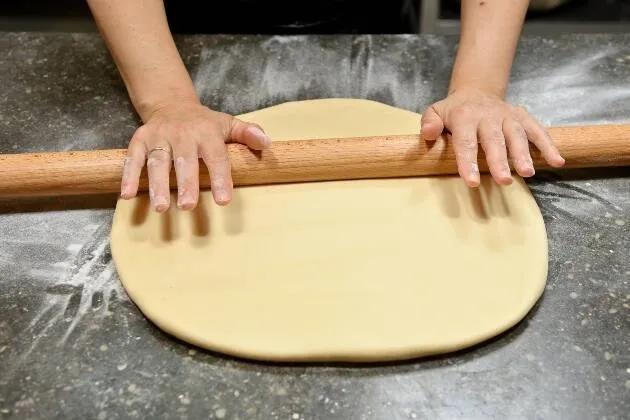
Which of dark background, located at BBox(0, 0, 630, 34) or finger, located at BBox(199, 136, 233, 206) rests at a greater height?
finger, located at BBox(199, 136, 233, 206)

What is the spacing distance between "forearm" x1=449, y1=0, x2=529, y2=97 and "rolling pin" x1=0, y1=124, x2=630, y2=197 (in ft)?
0.62

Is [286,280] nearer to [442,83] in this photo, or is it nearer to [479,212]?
[479,212]

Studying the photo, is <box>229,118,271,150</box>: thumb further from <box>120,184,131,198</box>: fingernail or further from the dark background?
the dark background

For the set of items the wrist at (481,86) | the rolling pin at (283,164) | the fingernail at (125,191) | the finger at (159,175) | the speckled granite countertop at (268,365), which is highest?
the finger at (159,175)

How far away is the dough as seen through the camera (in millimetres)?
915

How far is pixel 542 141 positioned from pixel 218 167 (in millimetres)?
524

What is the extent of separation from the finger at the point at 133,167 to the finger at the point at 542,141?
621 mm

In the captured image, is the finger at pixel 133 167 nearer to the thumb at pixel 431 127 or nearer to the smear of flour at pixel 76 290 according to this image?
the smear of flour at pixel 76 290

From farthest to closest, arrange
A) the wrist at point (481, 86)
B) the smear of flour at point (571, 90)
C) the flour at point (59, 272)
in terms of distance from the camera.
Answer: the smear of flour at point (571, 90) < the wrist at point (481, 86) < the flour at point (59, 272)

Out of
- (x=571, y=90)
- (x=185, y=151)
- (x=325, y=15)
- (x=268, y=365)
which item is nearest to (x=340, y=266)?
(x=268, y=365)

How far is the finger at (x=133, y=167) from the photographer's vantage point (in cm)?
99

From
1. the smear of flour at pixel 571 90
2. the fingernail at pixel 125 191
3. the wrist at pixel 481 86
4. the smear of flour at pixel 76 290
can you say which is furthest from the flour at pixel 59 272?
the smear of flour at pixel 571 90

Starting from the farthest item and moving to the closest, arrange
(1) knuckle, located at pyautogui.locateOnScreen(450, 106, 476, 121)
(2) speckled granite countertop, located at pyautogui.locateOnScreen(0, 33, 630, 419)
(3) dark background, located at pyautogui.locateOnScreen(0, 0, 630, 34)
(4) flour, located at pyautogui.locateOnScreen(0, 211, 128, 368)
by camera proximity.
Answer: (3) dark background, located at pyautogui.locateOnScreen(0, 0, 630, 34) < (1) knuckle, located at pyautogui.locateOnScreen(450, 106, 476, 121) < (4) flour, located at pyautogui.locateOnScreen(0, 211, 128, 368) < (2) speckled granite countertop, located at pyautogui.locateOnScreen(0, 33, 630, 419)

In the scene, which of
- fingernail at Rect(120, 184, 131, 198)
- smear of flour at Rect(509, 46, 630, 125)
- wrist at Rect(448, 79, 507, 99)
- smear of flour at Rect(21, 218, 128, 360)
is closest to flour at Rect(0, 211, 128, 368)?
smear of flour at Rect(21, 218, 128, 360)
